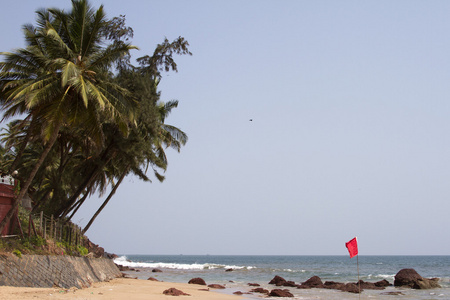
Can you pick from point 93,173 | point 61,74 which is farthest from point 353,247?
point 93,173

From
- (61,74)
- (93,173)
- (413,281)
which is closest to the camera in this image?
(61,74)

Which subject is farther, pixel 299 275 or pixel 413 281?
pixel 299 275

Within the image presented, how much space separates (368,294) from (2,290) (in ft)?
67.0

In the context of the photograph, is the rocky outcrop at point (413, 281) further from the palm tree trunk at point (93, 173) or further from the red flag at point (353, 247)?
the palm tree trunk at point (93, 173)

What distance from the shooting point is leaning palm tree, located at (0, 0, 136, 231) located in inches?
637

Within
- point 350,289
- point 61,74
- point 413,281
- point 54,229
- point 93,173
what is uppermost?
point 61,74

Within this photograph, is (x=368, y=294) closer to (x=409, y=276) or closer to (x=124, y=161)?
(x=409, y=276)

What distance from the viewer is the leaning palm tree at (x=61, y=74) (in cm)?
1617

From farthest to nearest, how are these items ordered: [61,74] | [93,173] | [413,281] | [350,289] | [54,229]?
1. [413,281]
2. [350,289]
3. [93,173]
4. [54,229]
5. [61,74]

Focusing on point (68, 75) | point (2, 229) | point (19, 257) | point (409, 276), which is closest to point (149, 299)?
point (19, 257)

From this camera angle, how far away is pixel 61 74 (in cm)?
1675

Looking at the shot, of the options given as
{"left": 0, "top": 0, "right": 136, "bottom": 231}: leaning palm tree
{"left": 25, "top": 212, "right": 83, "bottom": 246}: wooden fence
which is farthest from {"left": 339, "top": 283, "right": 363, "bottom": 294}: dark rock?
{"left": 0, "top": 0, "right": 136, "bottom": 231}: leaning palm tree

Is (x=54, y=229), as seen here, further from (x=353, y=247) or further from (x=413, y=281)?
(x=413, y=281)

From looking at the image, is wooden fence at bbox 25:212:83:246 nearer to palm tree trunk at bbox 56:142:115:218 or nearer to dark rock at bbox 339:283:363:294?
palm tree trunk at bbox 56:142:115:218
